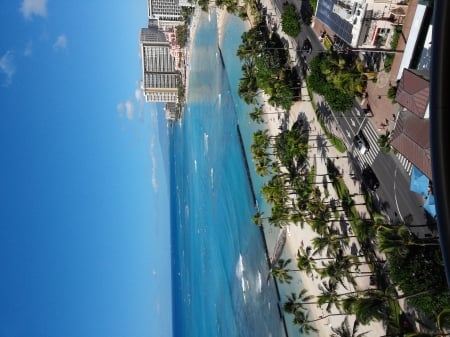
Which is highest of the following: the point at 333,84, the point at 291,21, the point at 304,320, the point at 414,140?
the point at 291,21

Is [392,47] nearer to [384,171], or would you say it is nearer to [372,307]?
[384,171]

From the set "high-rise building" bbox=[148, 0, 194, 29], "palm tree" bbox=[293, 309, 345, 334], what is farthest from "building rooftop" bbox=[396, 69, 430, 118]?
"high-rise building" bbox=[148, 0, 194, 29]

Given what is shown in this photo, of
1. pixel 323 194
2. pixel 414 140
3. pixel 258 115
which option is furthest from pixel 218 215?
pixel 414 140

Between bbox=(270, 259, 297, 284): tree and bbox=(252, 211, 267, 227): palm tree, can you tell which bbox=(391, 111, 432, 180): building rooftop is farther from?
bbox=(252, 211, 267, 227): palm tree

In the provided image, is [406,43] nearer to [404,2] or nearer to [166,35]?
[404,2]

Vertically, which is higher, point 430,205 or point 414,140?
point 414,140

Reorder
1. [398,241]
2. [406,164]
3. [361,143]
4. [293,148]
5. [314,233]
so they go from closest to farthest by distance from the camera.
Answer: [398,241]
[406,164]
[361,143]
[293,148]
[314,233]
